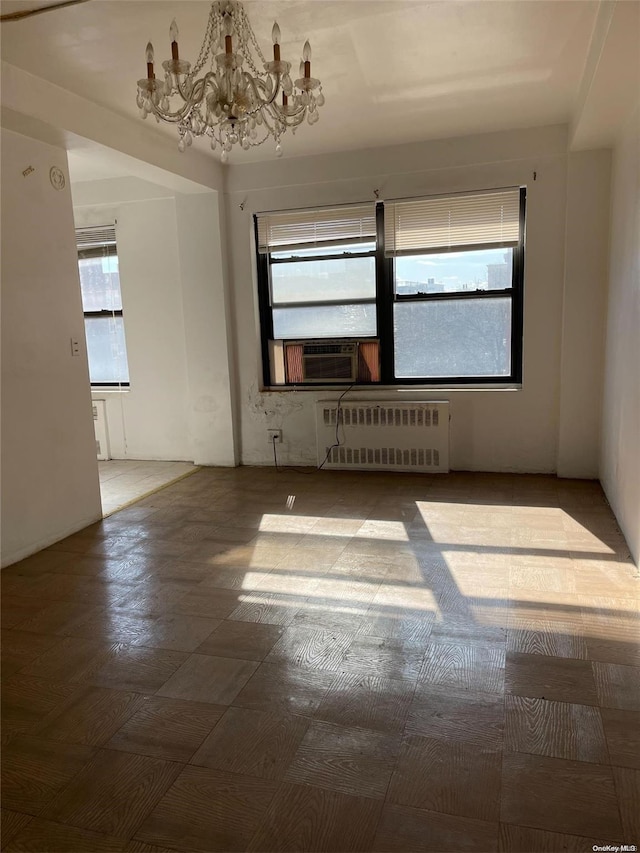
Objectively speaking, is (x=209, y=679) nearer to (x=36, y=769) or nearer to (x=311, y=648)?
(x=311, y=648)

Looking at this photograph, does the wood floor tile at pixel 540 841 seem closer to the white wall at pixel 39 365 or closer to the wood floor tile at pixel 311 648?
the wood floor tile at pixel 311 648

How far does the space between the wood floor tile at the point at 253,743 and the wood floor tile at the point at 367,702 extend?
0.41 feet

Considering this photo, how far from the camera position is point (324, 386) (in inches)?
223

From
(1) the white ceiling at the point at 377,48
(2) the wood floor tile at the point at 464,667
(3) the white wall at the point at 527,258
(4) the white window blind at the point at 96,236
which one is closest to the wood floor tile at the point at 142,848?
(2) the wood floor tile at the point at 464,667

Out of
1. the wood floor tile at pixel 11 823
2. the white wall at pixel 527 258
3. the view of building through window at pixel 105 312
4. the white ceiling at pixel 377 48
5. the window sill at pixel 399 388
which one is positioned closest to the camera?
the wood floor tile at pixel 11 823

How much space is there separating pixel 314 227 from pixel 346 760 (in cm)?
455

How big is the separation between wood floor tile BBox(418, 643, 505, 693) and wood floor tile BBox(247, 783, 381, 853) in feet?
2.12

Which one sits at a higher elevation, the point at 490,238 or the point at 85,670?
the point at 490,238

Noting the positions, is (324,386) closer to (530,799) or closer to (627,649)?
(627,649)

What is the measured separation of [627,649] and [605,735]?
0.59 meters

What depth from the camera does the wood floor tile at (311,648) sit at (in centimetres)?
243

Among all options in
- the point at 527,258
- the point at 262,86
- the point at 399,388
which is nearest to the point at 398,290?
the point at 399,388

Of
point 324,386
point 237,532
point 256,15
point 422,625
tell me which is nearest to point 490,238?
point 324,386

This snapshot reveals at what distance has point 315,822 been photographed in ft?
5.44
